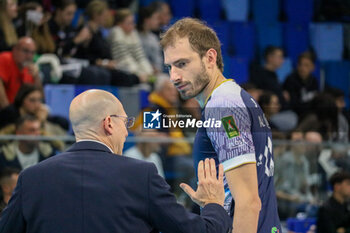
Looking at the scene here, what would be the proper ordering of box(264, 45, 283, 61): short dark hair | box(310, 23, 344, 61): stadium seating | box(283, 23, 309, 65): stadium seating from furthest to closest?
box(283, 23, 309, 65): stadium seating
box(264, 45, 283, 61): short dark hair
box(310, 23, 344, 61): stadium seating

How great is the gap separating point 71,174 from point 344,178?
4038 mm

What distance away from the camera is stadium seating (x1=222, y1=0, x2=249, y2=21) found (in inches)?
409

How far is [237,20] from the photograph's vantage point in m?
10.4

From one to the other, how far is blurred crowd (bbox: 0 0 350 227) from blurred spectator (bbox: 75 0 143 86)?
1 cm

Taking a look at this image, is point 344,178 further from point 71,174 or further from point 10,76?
point 71,174

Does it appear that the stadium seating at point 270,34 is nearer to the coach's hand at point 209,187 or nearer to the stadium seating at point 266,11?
the stadium seating at point 266,11

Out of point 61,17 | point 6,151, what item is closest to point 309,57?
point 61,17

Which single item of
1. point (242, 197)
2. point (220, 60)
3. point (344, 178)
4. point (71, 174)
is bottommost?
point (344, 178)

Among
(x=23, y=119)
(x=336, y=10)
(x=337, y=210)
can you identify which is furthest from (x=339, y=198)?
(x=23, y=119)

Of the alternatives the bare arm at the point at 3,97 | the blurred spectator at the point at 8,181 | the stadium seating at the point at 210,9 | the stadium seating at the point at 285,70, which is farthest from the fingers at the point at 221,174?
the stadium seating at the point at 210,9

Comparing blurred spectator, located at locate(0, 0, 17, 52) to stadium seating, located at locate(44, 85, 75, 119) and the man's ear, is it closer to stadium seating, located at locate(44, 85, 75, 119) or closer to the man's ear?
stadium seating, located at locate(44, 85, 75, 119)

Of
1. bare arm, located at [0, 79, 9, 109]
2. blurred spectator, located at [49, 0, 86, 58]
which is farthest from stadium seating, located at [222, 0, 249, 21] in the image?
bare arm, located at [0, 79, 9, 109]

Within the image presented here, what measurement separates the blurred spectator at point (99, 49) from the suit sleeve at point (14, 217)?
5.53 m

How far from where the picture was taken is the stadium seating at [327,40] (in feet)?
28.0
